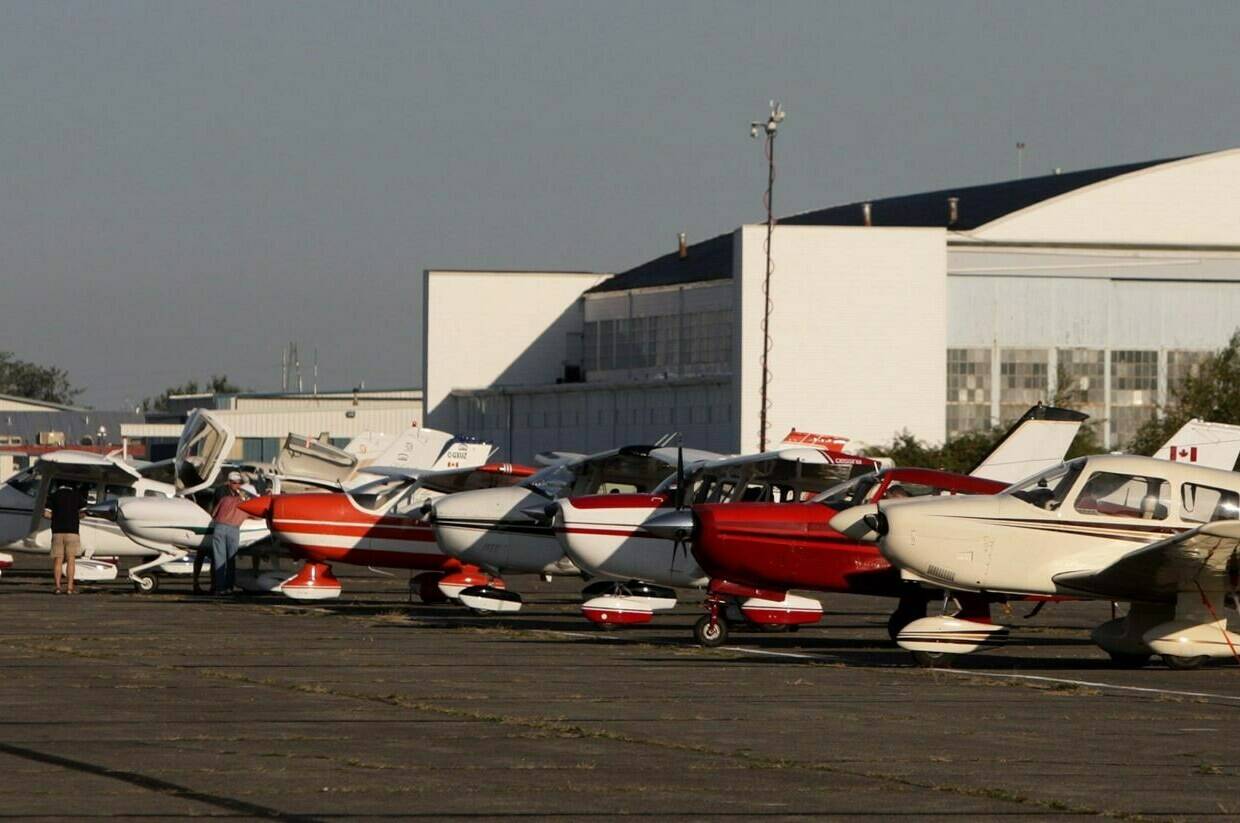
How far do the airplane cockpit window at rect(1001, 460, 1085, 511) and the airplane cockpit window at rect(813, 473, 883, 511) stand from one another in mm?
1610

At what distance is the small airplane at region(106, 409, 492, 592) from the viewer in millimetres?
28406

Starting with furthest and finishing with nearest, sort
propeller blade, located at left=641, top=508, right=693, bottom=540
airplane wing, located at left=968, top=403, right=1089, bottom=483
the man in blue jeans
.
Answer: the man in blue jeans < airplane wing, located at left=968, top=403, right=1089, bottom=483 < propeller blade, located at left=641, top=508, right=693, bottom=540

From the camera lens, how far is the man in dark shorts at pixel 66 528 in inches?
1093

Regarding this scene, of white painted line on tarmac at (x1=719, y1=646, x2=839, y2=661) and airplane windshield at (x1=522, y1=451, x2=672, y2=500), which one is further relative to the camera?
airplane windshield at (x1=522, y1=451, x2=672, y2=500)

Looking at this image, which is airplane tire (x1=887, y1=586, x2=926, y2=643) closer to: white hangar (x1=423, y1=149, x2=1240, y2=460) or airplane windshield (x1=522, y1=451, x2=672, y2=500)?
airplane windshield (x1=522, y1=451, x2=672, y2=500)

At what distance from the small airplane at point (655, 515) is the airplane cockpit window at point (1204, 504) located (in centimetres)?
389

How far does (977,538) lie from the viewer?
17.2 m

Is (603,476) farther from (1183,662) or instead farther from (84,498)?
(84,498)

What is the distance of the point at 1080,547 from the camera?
17.2 m

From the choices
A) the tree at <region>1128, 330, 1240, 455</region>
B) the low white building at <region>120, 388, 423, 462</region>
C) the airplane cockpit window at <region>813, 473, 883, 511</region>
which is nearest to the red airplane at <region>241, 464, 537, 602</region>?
the airplane cockpit window at <region>813, 473, 883, 511</region>

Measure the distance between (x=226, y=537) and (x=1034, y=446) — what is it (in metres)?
11.0

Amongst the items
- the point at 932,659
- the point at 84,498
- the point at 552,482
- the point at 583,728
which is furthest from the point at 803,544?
the point at 84,498

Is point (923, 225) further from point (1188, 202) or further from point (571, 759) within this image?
point (571, 759)

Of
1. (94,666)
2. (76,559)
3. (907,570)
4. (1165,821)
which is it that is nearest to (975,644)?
(907,570)
